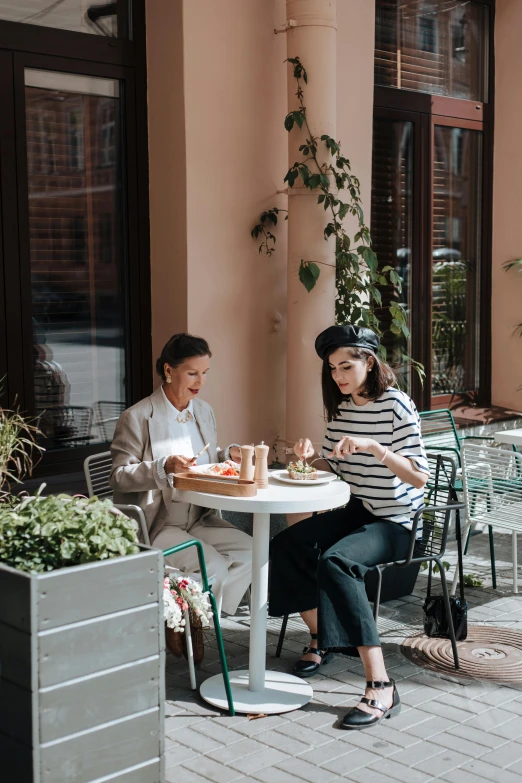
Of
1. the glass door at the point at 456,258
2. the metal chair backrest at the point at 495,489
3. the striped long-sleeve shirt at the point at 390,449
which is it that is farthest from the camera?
the glass door at the point at 456,258

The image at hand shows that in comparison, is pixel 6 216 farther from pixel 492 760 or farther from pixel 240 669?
pixel 492 760

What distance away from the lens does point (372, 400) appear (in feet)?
14.9

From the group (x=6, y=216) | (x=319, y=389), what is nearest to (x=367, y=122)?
(x=319, y=389)

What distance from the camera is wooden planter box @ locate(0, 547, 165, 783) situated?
289cm

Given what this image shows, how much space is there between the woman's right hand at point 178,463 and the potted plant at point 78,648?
101 cm

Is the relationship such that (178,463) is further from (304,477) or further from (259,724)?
(259,724)

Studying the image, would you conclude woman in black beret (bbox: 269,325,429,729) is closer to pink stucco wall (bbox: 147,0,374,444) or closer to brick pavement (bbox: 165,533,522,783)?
brick pavement (bbox: 165,533,522,783)

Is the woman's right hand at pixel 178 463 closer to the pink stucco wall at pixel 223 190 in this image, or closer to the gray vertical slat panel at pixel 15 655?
the gray vertical slat panel at pixel 15 655

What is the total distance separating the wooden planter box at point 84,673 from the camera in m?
2.89

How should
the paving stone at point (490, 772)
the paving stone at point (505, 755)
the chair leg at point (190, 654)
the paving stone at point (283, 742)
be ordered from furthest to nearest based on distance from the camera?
the chair leg at point (190, 654)
the paving stone at point (283, 742)
the paving stone at point (505, 755)
the paving stone at point (490, 772)

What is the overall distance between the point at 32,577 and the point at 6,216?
2933 mm

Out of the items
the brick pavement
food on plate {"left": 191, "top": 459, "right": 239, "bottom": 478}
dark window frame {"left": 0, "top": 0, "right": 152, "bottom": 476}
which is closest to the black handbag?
the brick pavement

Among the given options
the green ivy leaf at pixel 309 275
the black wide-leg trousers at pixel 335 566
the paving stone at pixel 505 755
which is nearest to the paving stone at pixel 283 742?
the black wide-leg trousers at pixel 335 566

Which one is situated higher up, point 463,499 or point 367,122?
point 367,122
